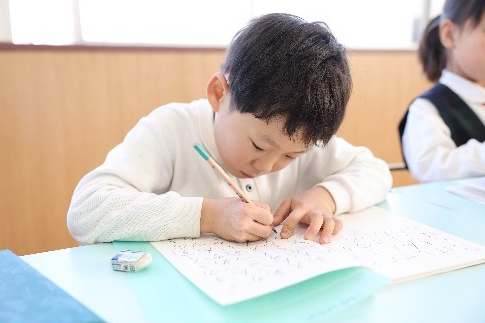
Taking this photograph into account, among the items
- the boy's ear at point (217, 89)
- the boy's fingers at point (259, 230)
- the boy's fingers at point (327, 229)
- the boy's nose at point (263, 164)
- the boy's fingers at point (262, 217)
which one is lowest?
the boy's fingers at point (327, 229)

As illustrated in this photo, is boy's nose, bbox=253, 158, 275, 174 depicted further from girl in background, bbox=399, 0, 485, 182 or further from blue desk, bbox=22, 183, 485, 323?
girl in background, bbox=399, 0, 485, 182

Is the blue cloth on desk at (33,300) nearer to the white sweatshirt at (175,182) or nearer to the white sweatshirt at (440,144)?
the white sweatshirt at (175,182)

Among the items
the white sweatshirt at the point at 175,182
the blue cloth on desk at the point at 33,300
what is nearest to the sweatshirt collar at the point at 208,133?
the white sweatshirt at the point at 175,182

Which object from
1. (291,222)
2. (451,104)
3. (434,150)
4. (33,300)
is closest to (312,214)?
(291,222)

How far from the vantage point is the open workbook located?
557 millimetres

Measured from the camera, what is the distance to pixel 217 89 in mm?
858

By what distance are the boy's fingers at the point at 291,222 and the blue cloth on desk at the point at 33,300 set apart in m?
0.33

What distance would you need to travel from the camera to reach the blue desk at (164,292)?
0.50 m

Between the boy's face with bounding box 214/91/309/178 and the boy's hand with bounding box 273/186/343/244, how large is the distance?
0.24 ft

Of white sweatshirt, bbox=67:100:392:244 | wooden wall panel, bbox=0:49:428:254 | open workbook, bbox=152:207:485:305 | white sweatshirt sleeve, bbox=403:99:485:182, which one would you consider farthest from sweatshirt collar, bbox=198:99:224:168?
wooden wall panel, bbox=0:49:428:254

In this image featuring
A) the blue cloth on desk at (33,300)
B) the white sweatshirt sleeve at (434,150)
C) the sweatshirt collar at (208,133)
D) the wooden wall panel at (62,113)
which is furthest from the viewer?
the wooden wall panel at (62,113)

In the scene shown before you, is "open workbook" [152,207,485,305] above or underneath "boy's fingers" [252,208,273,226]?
underneath

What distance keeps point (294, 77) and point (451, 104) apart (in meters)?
0.95

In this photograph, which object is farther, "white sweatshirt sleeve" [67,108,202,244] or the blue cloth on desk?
"white sweatshirt sleeve" [67,108,202,244]
